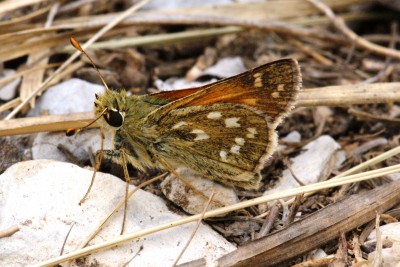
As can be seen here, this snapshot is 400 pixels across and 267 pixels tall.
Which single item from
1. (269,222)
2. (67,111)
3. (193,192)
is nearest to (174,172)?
(193,192)

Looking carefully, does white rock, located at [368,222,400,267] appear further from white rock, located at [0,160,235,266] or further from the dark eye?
the dark eye

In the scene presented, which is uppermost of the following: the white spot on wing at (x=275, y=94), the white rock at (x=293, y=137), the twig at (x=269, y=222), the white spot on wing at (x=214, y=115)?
the white spot on wing at (x=275, y=94)

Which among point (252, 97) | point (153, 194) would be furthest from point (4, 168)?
point (252, 97)

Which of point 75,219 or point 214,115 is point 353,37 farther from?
point 75,219

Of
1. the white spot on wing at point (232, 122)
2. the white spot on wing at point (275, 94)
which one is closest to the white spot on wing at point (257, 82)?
the white spot on wing at point (275, 94)

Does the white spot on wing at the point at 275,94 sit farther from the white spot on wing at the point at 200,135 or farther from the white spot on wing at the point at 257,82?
the white spot on wing at the point at 200,135

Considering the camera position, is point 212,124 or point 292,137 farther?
point 292,137

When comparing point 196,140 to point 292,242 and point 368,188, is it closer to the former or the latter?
point 292,242
